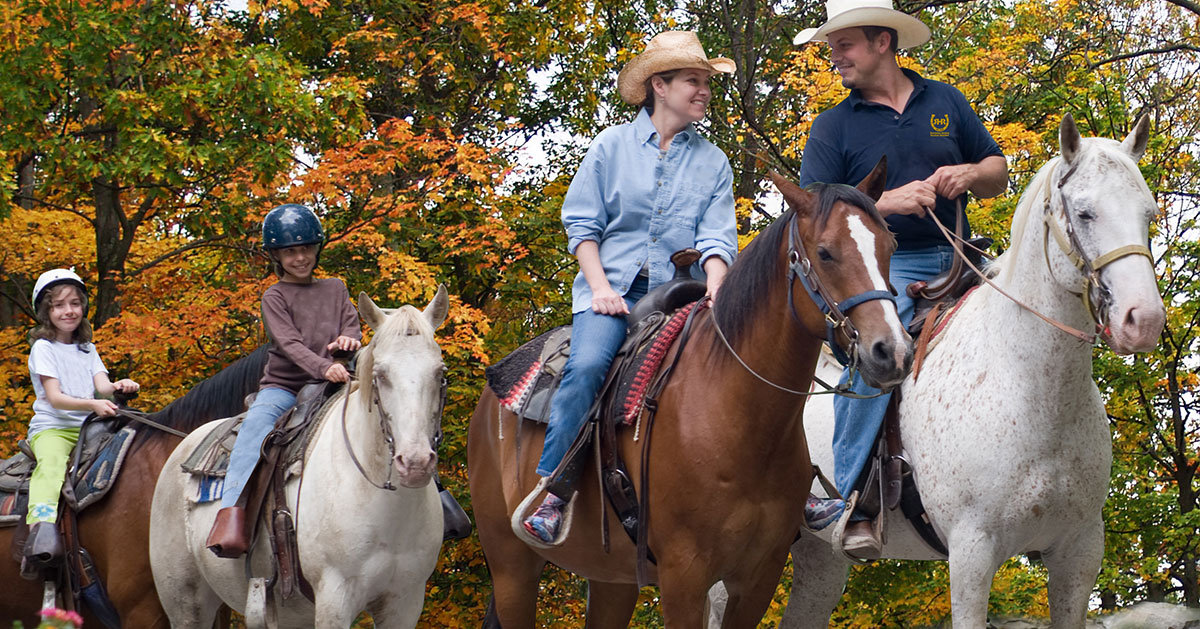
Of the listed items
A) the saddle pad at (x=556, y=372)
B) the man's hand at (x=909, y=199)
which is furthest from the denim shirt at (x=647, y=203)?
the man's hand at (x=909, y=199)

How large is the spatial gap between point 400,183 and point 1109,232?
10.4 m

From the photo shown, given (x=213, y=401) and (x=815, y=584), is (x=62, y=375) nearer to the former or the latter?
(x=213, y=401)

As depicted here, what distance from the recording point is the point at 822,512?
5.17 m

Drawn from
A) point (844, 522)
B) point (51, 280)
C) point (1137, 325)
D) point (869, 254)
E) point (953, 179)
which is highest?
point (953, 179)

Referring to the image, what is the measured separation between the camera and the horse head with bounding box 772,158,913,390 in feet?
12.6

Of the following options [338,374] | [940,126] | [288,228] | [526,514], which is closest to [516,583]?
[526,514]

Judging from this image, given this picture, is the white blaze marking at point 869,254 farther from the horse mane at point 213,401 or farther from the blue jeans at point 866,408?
the horse mane at point 213,401

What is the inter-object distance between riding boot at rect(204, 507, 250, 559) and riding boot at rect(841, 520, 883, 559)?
2.88 metres

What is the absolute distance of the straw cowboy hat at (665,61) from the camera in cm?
550

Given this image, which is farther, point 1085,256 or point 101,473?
point 101,473

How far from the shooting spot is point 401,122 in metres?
12.3

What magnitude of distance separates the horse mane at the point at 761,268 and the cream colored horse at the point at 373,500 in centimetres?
125

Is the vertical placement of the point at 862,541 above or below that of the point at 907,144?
below

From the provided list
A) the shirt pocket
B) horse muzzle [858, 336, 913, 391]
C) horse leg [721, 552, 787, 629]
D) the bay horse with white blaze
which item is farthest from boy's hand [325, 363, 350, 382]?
horse muzzle [858, 336, 913, 391]
